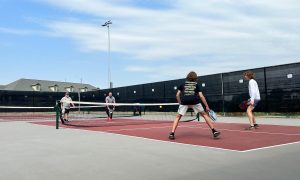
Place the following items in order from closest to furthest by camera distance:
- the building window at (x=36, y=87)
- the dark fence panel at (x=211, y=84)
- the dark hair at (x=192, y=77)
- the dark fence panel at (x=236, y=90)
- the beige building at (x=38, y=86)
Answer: the dark hair at (x=192, y=77), the dark fence panel at (x=236, y=90), the dark fence panel at (x=211, y=84), the beige building at (x=38, y=86), the building window at (x=36, y=87)

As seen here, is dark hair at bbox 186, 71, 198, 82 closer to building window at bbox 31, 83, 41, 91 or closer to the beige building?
the beige building

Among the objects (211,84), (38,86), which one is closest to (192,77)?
(211,84)

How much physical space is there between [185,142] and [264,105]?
12.1 meters

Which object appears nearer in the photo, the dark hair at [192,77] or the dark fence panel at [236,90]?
the dark hair at [192,77]

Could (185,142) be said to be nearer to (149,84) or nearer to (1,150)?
(1,150)

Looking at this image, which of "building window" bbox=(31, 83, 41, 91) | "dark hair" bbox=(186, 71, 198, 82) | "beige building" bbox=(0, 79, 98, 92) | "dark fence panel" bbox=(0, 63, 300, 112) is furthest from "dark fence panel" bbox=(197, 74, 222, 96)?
"building window" bbox=(31, 83, 41, 91)

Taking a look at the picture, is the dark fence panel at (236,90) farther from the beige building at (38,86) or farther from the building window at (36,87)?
the beige building at (38,86)

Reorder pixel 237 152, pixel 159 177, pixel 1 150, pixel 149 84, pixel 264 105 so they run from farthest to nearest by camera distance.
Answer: pixel 149 84 → pixel 264 105 → pixel 1 150 → pixel 237 152 → pixel 159 177

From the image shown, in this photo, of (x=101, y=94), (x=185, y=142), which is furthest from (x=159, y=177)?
(x=101, y=94)

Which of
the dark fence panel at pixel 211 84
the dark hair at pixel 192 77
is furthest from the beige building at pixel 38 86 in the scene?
the dark hair at pixel 192 77

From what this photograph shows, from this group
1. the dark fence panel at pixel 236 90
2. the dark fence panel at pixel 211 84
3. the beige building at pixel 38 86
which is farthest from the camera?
the beige building at pixel 38 86

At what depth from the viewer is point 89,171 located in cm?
486

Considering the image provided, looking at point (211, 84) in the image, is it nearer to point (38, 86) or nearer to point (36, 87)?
point (38, 86)

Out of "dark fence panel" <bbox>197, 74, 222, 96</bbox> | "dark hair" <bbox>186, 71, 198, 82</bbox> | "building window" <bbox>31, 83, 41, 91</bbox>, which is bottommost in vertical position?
"dark hair" <bbox>186, 71, 198, 82</bbox>
